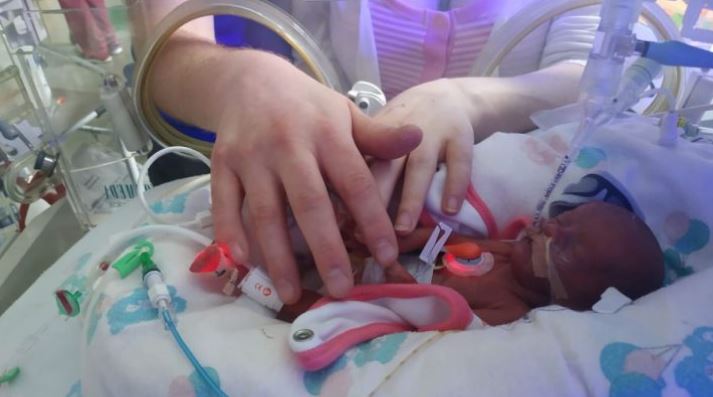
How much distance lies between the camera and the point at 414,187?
0.71 m

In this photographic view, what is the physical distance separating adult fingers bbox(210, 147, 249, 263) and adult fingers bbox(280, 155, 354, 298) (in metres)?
0.08

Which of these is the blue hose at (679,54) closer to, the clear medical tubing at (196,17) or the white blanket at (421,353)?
the white blanket at (421,353)

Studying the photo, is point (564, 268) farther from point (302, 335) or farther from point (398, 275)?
point (302, 335)

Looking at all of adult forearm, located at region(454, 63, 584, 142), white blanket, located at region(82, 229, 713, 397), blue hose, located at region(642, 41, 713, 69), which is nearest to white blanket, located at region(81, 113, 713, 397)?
white blanket, located at region(82, 229, 713, 397)

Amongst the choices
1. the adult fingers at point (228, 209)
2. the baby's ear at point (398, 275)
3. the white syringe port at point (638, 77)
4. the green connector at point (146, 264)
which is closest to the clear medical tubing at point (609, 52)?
the white syringe port at point (638, 77)

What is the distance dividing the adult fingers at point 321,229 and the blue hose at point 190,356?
155 mm

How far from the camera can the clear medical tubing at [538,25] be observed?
74cm

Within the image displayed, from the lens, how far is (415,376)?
1.69 ft

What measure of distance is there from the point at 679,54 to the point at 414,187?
1.04 feet

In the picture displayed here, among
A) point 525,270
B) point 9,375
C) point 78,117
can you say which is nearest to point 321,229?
point 525,270

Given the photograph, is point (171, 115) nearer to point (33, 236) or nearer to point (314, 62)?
point (314, 62)

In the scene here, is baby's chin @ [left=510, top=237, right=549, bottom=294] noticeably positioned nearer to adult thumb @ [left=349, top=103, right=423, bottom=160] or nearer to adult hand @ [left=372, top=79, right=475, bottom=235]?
adult hand @ [left=372, top=79, right=475, bottom=235]

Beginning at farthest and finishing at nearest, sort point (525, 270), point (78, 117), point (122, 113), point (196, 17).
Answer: point (78, 117)
point (122, 113)
point (196, 17)
point (525, 270)

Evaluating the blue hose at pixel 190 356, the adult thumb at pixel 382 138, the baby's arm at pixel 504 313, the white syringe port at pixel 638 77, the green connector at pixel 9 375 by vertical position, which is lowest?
the green connector at pixel 9 375
